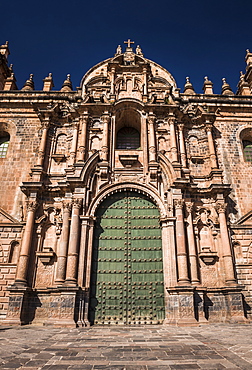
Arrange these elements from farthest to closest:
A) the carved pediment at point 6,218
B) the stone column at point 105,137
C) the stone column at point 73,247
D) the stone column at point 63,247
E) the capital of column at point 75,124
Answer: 1. the capital of column at point 75,124
2. the stone column at point 105,137
3. the carved pediment at point 6,218
4. the stone column at point 63,247
5. the stone column at point 73,247

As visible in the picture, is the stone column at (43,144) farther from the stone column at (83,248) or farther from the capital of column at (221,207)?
the capital of column at (221,207)

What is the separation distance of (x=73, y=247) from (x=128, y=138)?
7.01 meters

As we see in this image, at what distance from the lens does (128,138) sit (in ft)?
50.9

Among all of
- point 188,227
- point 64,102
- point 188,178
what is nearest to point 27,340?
point 188,227

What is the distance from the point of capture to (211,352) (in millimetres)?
5332

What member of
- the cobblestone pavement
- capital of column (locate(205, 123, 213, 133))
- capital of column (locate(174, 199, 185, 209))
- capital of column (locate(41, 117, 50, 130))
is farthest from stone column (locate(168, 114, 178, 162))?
the cobblestone pavement

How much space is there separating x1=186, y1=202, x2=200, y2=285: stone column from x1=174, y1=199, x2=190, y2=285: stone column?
38 centimetres

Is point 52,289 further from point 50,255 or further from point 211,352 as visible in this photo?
point 211,352

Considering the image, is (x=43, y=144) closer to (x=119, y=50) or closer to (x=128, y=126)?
(x=128, y=126)

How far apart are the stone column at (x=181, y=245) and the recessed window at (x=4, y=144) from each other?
382 inches

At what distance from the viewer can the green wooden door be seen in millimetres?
10945

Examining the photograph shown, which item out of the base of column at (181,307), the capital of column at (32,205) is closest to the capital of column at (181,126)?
the base of column at (181,307)

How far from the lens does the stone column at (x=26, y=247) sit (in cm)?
1099

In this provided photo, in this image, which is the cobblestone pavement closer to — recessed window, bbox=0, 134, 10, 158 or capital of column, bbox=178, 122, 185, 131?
capital of column, bbox=178, 122, 185, 131
